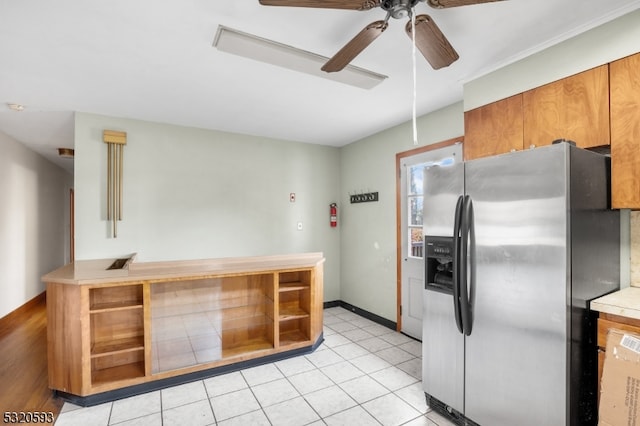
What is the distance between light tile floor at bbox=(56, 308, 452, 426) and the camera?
2.25 metres

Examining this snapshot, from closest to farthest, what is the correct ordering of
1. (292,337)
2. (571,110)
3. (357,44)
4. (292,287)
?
(357,44)
(571,110)
(292,287)
(292,337)

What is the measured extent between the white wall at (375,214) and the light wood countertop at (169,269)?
1.21 metres

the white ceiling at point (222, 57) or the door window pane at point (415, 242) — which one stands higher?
the white ceiling at point (222, 57)

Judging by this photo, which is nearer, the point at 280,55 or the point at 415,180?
the point at 280,55

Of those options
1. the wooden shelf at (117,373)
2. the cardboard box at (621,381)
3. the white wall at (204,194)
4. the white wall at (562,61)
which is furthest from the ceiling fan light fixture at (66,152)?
the cardboard box at (621,381)

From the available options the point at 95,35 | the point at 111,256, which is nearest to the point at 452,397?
the point at 95,35

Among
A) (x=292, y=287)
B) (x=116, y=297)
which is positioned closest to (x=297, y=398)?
(x=292, y=287)

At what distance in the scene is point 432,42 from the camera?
167 centimetres

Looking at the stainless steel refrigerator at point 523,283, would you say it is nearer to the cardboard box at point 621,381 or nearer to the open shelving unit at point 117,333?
the cardboard box at point 621,381

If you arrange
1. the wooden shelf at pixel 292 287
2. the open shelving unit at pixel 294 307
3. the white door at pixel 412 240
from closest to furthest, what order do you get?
the wooden shelf at pixel 292 287 < the open shelving unit at pixel 294 307 < the white door at pixel 412 240

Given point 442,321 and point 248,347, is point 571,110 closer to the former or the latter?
point 442,321

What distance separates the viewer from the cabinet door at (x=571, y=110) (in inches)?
76.0

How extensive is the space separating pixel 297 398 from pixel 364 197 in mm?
2818

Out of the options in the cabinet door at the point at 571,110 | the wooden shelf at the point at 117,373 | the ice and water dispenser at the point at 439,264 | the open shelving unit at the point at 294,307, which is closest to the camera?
the cabinet door at the point at 571,110
